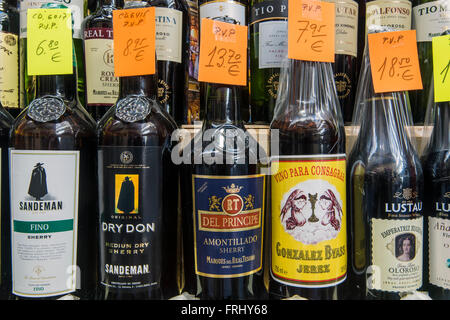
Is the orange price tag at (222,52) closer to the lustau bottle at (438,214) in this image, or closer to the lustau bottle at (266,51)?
the lustau bottle at (266,51)

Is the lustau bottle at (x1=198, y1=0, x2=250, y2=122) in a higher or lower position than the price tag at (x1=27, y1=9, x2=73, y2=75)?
higher

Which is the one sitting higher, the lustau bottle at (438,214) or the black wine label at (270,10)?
the black wine label at (270,10)

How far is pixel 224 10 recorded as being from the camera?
92cm

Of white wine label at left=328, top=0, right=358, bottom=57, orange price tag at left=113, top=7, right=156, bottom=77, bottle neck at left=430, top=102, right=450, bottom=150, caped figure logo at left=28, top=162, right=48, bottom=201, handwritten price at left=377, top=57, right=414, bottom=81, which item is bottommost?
caped figure logo at left=28, top=162, right=48, bottom=201

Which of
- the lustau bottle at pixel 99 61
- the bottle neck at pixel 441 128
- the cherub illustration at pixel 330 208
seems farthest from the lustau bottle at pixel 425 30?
the lustau bottle at pixel 99 61

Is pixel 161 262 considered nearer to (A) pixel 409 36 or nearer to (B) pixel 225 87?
(B) pixel 225 87

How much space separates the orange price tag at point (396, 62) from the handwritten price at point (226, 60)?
291 millimetres

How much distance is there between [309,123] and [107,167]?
0.40 metres

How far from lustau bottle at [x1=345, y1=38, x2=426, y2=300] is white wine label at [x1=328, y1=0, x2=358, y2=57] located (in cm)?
15

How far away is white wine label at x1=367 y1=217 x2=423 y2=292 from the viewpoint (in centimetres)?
71

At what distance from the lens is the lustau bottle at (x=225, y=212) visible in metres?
0.69

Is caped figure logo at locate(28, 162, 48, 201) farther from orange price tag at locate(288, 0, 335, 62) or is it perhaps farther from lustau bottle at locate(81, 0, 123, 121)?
orange price tag at locate(288, 0, 335, 62)

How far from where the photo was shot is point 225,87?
0.75 meters

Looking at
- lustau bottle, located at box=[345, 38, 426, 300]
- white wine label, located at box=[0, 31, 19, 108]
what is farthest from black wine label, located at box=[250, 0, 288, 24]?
white wine label, located at box=[0, 31, 19, 108]
